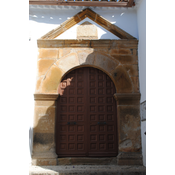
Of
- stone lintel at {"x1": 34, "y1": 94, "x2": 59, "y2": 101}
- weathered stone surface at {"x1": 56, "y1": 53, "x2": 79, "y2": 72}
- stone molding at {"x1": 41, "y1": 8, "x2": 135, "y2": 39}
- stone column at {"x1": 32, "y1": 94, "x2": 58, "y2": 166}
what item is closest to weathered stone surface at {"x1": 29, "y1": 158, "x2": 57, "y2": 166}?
stone column at {"x1": 32, "y1": 94, "x2": 58, "y2": 166}

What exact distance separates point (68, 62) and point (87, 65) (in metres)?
0.43

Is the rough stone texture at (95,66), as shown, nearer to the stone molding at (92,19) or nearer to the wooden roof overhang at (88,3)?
the stone molding at (92,19)

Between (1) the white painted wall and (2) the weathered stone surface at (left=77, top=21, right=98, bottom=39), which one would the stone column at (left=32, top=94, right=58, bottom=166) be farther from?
(1) the white painted wall

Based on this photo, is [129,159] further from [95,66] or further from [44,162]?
[95,66]

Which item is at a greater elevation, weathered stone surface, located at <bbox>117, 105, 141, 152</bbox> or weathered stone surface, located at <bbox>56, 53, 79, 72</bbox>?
weathered stone surface, located at <bbox>56, 53, 79, 72</bbox>

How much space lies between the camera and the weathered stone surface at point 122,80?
15.8 feet

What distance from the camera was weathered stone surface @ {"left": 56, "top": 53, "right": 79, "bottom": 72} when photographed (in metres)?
4.88

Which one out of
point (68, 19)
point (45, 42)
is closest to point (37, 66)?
point (45, 42)

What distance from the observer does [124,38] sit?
5.04 meters

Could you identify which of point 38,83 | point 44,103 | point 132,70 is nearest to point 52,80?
point 38,83

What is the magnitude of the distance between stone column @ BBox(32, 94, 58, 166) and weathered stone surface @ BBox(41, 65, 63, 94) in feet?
0.46
